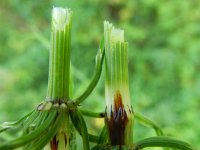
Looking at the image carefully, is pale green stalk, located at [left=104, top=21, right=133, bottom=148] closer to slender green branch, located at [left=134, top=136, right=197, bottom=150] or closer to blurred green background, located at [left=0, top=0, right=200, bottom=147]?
slender green branch, located at [left=134, top=136, right=197, bottom=150]

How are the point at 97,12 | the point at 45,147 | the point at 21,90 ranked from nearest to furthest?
the point at 45,147 < the point at 21,90 < the point at 97,12

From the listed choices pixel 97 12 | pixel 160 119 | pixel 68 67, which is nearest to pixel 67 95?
pixel 68 67

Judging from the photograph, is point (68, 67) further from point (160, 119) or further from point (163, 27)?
point (163, 27)

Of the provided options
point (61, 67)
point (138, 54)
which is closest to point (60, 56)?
point (61, 67)

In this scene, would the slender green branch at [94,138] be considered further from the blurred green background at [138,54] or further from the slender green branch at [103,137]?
the blurred green background at [138,54]

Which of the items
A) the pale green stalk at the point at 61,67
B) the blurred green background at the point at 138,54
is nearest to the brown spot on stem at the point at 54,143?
the pale green stalk at the point at 61,67

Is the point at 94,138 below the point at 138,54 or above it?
below

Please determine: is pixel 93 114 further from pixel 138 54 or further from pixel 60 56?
pixel 138 54
